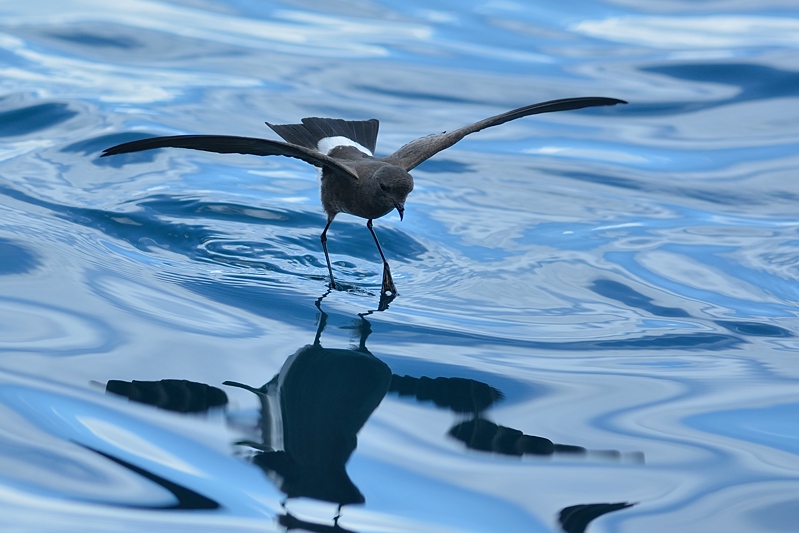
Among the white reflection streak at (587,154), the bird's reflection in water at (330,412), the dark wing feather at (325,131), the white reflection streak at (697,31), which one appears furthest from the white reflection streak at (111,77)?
the bird's reflection in water at (330,412)

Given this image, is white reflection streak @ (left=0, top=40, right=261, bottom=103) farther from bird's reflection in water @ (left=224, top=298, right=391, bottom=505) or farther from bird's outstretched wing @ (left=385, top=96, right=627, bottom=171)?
bird's reflection in water @ (left=224, top=298, right=391, bottom=505)

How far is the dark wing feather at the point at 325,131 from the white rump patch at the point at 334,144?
0.08 feet

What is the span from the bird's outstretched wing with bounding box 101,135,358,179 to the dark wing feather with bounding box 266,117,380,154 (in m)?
1.29

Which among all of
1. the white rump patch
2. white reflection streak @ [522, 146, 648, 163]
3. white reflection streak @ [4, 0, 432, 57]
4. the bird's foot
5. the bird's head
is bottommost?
the bird's foot

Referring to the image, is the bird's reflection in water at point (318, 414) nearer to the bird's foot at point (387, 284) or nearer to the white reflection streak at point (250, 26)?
the bird's foot at point (387, 284)

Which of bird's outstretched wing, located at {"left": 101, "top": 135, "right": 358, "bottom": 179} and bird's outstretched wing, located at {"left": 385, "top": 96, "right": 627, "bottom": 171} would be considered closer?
bird's outstretched wing, located at {"left": 101, "top": 135, "right": 358, "bottom": 179}

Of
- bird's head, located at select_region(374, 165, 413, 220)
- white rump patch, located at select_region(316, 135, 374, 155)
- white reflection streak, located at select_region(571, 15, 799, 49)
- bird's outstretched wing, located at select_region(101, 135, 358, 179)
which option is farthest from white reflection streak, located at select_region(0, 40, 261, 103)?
white reflection streak, located at select_region(571, 15, 799, 49)

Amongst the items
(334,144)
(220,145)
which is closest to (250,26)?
(334,144)

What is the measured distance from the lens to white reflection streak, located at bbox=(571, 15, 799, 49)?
10469 mm

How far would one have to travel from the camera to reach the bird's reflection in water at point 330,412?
3.28 m

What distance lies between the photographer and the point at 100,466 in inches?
129

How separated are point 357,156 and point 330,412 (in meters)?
2.82

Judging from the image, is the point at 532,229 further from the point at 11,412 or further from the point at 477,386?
the point at 11,412

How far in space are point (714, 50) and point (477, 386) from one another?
23.4ft
